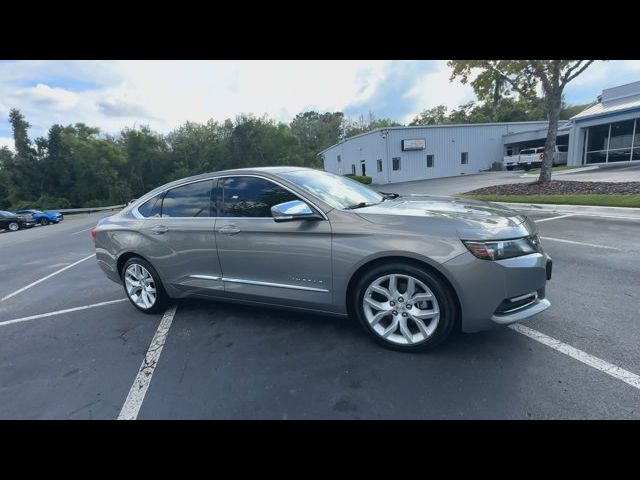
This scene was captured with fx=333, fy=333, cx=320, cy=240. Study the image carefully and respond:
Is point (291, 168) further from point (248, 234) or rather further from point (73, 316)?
point (73, 316)

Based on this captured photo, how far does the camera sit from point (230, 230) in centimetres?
337

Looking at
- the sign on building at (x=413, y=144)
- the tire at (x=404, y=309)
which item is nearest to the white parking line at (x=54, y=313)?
the tire at (x=404, y=309)

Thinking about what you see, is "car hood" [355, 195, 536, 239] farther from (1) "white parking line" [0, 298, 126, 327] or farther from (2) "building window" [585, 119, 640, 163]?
(2) "building window" [585, 119, 640, 163]

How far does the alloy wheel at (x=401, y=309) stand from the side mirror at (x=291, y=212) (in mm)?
833

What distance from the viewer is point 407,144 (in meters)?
29.6

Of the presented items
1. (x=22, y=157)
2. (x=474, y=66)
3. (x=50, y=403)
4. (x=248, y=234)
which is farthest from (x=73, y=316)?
(x=22, y=157)

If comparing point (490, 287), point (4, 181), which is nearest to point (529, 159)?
point (490, 287)

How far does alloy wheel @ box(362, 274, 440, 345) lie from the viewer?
272 cm

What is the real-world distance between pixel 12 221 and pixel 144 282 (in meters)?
25.1

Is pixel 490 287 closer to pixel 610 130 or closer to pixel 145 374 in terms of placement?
pixel 145 374

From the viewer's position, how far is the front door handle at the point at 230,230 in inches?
131

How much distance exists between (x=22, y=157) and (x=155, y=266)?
228ft

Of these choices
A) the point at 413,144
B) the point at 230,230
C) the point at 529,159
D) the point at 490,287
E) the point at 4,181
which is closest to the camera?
the point at 490,287

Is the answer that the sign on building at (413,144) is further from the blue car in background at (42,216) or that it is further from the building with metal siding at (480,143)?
the blue car in background at (42,216)
